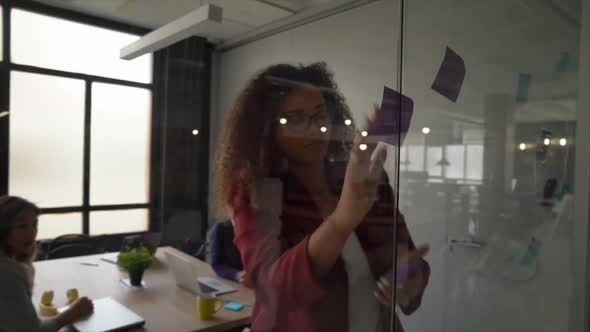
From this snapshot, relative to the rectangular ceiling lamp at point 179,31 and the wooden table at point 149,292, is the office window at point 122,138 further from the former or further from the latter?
the wooden table at point 149,292

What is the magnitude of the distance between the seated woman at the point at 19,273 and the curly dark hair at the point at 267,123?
0.85 m

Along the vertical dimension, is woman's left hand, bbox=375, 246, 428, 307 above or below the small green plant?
above

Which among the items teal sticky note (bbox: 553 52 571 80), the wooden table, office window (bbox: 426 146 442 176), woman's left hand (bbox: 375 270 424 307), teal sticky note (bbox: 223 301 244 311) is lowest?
the wooden table

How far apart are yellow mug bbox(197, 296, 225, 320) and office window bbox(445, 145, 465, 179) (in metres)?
1.09

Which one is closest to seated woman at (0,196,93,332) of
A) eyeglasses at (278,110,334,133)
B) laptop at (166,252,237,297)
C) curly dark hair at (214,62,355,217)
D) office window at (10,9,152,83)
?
laptop at (166,252,237,297)

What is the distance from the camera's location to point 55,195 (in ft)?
3.53

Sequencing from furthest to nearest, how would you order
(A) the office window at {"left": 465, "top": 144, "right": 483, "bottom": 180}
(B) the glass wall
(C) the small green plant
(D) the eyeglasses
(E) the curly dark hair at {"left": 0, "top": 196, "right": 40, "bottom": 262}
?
(C) the small green plant < (A) the office window at {"left": 465, "top": 144, "right": 483, "bottom": 180} < (E) the curly dark hair at {"left": 0, "top": 196, "right": 40, "bottom": 262} < (B) the glass wall < (D) the eyeglasses

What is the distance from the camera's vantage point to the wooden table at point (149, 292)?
1508 mm

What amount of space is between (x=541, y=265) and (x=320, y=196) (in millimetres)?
947

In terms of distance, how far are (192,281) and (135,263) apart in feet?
1.08

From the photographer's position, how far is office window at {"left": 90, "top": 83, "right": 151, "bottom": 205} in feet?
3.34

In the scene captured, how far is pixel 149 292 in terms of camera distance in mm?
1839

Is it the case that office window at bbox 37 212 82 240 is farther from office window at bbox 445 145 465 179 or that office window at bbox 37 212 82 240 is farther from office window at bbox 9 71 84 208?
office window at bbox 445 145 465 179

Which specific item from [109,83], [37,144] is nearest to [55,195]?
[37,144]
